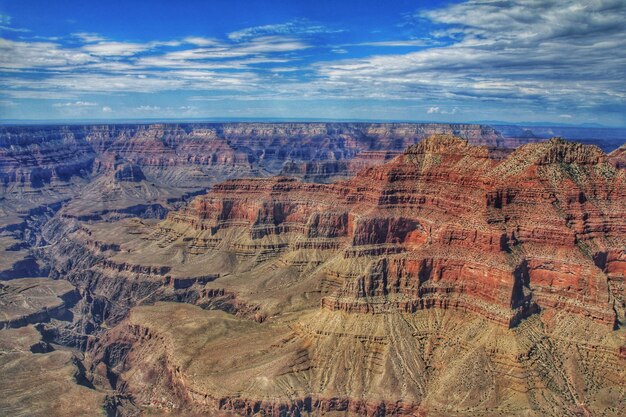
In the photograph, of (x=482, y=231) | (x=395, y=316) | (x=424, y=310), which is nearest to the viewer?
(x=395, y=316)

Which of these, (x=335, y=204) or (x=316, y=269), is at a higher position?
(x=335, y=204)

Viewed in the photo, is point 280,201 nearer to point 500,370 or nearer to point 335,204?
point 335,204

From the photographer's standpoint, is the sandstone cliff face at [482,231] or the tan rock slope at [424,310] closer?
the tan rock slope at [424,310]

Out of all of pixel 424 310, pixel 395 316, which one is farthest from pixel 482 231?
pixel 395 316

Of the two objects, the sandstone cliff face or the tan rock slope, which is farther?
the sandstone cliff face

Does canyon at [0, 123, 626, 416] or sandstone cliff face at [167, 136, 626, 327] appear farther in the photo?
sandstone cliff face at [167, 136, 626, 327]

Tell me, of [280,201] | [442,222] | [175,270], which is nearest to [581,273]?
Answer: [442,222]

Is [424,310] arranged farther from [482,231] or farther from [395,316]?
[482,231]

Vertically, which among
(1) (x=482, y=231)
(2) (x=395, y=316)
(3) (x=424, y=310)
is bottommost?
(2) (x=395, y=316)
